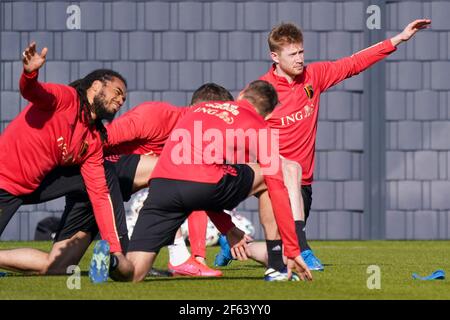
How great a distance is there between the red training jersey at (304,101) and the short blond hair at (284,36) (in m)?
0.27

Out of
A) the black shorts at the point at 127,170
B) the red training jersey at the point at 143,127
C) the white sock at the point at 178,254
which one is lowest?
the white sock at the point at 178,254

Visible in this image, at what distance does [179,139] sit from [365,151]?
726cm

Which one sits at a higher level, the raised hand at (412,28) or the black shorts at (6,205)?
the raised hand at (412,28)

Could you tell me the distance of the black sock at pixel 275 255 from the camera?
7.64 m

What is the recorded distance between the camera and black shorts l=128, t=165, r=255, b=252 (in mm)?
7410

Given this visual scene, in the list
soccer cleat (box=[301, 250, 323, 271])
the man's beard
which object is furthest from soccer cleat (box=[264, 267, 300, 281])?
the man's beard

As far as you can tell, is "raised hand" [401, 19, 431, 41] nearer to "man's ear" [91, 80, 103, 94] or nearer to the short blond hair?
the short blond hair

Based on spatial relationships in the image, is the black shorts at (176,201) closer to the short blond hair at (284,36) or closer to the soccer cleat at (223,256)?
the soccer cleat at (223,256)

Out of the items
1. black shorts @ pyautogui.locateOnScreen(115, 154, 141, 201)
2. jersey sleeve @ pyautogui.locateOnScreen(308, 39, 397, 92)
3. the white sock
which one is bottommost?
the white sock

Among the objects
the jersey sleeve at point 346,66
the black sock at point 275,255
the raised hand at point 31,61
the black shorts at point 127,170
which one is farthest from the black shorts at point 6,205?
the jersey sleeve at point 346,66

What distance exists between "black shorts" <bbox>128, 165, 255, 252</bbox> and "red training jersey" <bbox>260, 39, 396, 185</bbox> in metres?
1.99

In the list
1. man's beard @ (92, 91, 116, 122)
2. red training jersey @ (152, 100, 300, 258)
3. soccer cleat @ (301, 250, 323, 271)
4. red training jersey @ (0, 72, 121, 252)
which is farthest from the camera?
soccer cleat @ (301, 250, 323, 271)

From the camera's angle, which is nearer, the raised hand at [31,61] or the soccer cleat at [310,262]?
the raised hand at [31,61]

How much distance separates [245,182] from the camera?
7.51m
